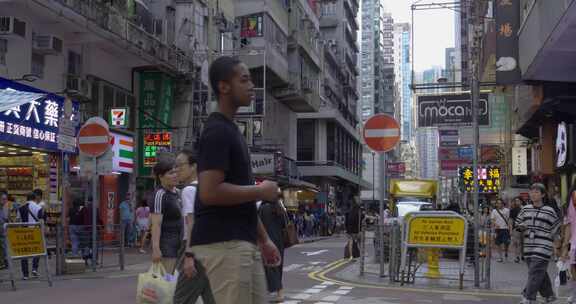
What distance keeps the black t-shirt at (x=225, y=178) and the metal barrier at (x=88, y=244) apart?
11.4 m

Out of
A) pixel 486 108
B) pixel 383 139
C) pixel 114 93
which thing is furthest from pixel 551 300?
pixel 114 93

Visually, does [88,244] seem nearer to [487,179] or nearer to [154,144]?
[154,144]

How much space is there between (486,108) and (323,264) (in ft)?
27.6

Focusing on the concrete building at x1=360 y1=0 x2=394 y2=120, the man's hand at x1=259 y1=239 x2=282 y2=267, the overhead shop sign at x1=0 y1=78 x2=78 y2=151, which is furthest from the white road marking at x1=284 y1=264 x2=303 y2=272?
the concrete building at x1=360 y1=0 x2=394 y2=120

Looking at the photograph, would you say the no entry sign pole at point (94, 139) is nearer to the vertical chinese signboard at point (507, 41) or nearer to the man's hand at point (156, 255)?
the man's hand at point (156, 255)

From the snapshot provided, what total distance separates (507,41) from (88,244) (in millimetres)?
14926

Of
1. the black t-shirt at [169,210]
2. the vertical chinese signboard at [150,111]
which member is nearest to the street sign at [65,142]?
the black t-shirt at [169,210]

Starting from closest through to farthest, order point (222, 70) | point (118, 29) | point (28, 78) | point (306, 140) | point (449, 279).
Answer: point (222, 70) → point (449, 279) → point (28, 78) → point (118, 29) → point (306, 140)

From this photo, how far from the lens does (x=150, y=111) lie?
28.3 meters

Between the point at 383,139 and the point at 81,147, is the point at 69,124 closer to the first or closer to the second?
the point at 81,147

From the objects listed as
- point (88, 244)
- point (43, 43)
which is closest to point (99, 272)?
point (88, 244)

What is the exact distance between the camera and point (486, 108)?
2348 cm

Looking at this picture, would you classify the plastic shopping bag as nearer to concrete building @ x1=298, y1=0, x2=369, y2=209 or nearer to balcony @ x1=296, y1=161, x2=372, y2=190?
concrete building @ x1=298, y1=0, x2=369, y2=209

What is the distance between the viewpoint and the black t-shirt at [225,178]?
364 cm
